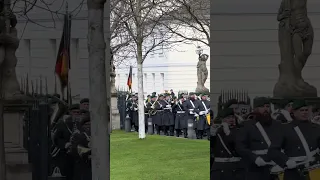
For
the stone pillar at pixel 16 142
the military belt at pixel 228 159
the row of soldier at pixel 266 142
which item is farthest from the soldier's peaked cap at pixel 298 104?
the stone pillar at pixel 16 142

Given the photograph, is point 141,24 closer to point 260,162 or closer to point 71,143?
point 71,143

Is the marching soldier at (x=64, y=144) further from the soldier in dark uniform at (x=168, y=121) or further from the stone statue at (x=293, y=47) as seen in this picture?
the soldier in dark uniform at (x=168, y=121)

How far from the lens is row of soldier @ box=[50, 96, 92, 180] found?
1128 cm

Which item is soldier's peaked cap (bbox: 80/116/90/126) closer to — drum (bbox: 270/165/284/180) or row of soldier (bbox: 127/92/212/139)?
drum (bbox: 270/165/284/180)

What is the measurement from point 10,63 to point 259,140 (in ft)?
12.7

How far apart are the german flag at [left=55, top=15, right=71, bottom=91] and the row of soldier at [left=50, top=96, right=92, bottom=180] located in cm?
36

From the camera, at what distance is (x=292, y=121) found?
10.9 m

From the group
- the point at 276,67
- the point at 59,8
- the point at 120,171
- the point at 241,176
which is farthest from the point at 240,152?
the point at 120,171

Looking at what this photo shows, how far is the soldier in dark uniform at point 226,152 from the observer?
11008mm

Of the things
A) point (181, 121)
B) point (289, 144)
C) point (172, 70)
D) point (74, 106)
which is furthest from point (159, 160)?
point (172, 70)

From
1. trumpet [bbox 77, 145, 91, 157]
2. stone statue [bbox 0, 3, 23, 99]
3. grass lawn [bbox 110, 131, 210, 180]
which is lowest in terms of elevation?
grass lawn [bbox 110, 131, 210, 180]

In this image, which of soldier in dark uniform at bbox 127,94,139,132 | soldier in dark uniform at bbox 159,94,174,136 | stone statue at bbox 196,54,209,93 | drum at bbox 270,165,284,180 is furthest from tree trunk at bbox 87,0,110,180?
stone statue at bbox 196,54,209,93

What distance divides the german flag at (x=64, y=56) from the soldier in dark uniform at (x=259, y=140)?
276 centimetres

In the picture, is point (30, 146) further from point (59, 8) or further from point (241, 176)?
point (241, 176)
